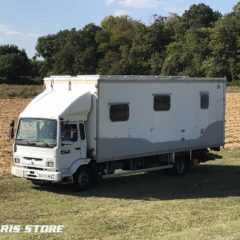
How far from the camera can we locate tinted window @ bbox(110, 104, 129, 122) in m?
16.3

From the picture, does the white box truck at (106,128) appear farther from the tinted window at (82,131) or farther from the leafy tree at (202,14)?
the leafy tree at (202,14)

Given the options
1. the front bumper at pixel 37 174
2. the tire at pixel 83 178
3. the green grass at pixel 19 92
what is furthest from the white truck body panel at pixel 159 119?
the green grass at pixel 19 92

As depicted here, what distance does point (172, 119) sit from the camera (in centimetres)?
1833

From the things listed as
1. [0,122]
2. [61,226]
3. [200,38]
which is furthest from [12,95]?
[61,226]

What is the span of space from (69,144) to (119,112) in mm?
1880

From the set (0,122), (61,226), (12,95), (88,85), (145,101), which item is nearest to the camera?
(61,226)

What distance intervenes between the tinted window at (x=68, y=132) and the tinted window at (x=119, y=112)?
3.82 feet

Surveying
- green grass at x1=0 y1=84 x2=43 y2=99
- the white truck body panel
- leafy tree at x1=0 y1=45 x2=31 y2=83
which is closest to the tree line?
leafy tree at x1=0 y1=45 x2=31 y2=83

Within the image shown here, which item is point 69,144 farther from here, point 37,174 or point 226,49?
point 226,49

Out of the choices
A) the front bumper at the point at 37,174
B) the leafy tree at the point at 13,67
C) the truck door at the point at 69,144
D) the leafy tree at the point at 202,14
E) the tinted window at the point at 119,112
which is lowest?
the front bumper at the point at 37,174

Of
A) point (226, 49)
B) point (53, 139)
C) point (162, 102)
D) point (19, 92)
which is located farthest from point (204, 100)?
point (226, 49)

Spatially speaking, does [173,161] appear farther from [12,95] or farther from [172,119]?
[12,95]

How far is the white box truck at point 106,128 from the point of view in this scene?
50.8ft

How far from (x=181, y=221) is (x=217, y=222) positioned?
2.38ft
